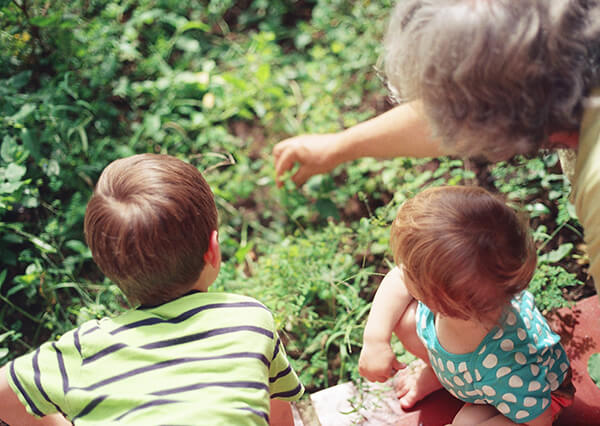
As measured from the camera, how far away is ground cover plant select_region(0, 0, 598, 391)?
5.74ft

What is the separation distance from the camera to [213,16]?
105 inches

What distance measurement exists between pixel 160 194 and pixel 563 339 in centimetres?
124

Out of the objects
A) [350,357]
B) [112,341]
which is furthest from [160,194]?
[350,357]

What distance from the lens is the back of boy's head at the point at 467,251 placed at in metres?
1.04

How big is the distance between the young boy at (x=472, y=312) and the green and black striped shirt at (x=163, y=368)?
361mm

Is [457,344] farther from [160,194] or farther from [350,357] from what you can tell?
[160,194]

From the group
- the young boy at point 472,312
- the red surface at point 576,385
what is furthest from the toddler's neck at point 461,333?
the red surface at point 576,385

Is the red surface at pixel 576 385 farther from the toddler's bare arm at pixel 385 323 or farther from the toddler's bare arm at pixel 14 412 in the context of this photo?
the toddler's bare arm at pixel 14 412

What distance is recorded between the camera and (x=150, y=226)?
1050mm

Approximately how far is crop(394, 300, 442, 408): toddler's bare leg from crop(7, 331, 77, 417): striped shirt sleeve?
813 mm

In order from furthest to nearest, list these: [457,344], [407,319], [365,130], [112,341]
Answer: [365,130]
[407,319]
[457,344]
[112,341]

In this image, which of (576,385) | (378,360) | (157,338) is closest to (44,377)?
(157,338)

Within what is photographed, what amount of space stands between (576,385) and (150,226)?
1.25 metres

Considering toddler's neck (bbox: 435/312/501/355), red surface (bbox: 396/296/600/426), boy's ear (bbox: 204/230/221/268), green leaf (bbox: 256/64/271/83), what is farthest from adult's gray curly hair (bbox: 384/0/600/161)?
green leaf (bbox: 256/64/271/83)
